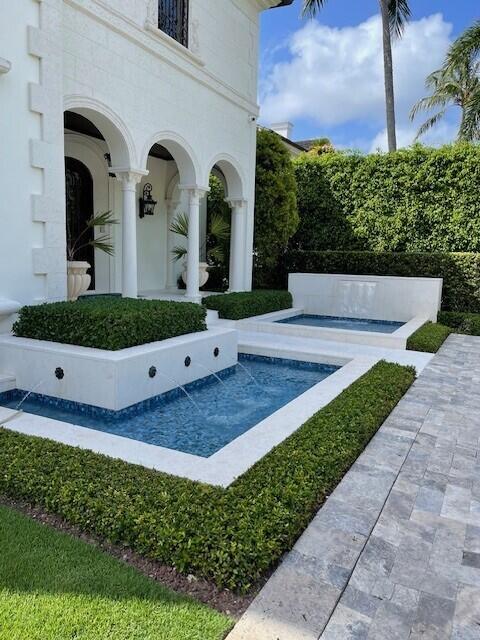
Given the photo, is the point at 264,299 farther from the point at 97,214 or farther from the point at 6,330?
the point at 6,330

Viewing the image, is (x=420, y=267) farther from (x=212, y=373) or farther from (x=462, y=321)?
(x=212, y=373)

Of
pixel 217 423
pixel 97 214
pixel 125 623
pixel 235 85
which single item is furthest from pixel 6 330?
pixel 235 85

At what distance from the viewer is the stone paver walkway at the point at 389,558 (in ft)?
7.10

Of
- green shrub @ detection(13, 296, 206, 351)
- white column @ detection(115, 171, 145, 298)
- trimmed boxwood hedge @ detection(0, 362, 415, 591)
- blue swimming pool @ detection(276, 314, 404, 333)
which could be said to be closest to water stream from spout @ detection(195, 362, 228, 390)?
green shrub @ detection(13, 296, 206, 351)

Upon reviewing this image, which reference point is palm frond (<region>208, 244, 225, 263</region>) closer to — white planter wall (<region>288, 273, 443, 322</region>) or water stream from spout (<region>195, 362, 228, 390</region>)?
white planter wall (<region>288, 273, 443, 322</region>)

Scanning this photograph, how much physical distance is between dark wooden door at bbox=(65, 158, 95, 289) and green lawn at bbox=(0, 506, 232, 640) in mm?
9831

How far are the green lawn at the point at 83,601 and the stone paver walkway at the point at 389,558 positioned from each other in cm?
30

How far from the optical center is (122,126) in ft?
28.0

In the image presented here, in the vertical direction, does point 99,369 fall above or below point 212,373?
above

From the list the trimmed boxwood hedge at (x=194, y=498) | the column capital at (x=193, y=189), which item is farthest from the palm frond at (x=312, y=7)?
the trimmed boxwood hedge at (x=194, y=498)

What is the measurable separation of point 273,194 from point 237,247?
84.0 inches

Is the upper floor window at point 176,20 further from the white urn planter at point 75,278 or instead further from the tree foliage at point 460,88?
the tree foliage at point 460,88

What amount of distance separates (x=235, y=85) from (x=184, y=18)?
2242 mm

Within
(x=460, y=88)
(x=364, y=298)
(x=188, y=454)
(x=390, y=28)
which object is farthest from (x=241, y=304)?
(x=460, y=88)
